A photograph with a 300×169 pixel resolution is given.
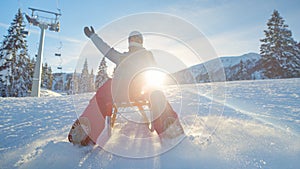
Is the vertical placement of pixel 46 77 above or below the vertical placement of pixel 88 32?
above

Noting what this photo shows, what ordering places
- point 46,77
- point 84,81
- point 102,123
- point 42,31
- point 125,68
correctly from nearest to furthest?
point 102,123 → point 125,68 → point 42,31 → point 46,77 → point 84,81

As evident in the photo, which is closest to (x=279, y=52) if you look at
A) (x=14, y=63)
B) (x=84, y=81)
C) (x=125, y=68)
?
(x=125, y=68)

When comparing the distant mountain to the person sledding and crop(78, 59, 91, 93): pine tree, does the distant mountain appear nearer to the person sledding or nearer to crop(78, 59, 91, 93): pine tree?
the person sledding

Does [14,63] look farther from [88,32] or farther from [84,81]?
[88,32]

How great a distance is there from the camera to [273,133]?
1954 millimetres

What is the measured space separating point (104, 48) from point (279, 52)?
A: 1076 inches

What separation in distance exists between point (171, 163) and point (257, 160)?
28.6 inches

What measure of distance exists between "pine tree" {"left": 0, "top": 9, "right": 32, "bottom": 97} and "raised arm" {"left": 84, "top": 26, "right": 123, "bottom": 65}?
91.1ft

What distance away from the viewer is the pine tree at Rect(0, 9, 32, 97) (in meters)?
23.3

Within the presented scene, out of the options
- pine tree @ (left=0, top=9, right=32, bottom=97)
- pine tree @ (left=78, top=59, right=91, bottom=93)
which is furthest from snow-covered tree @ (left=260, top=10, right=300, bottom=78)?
pine tree @ (left=78, top=59, right=91, bottom=93)

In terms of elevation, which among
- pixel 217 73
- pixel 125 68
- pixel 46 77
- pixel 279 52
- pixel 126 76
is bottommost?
pixel 126 76

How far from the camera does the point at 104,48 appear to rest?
2.30 m

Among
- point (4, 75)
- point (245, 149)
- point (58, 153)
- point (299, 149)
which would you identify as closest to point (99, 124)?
point (58, 153)

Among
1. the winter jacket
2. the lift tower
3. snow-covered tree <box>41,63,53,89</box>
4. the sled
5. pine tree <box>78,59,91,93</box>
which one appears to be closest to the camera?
the sled
